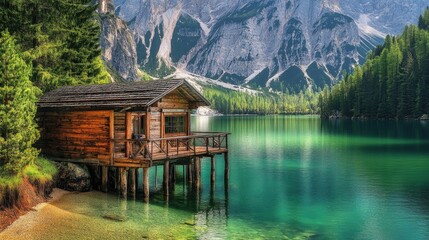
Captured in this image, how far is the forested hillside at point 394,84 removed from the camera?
457ft

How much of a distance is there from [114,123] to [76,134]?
9.71ft

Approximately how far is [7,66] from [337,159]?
140 feet

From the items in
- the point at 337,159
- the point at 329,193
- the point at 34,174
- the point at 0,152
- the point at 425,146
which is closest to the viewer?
the point at 0,152

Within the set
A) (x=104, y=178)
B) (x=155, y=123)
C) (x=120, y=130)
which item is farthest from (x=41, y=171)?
(x=155, y=123)

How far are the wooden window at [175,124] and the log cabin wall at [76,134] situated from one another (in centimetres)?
542

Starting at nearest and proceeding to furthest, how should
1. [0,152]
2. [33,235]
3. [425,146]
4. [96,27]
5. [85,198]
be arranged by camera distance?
[33,235], [0,152], [85,198], [96,27], [425,146]

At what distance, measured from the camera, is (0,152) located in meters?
20.6

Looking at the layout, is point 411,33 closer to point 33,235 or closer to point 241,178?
point 241,178

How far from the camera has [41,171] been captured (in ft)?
85.3

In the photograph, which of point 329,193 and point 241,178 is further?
point 241,178

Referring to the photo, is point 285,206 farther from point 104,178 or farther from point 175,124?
point 104,178

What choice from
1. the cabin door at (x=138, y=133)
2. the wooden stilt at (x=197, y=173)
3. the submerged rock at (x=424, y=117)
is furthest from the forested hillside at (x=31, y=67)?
the submerged rock at (x=424, y=117)

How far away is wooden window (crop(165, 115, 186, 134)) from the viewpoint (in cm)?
3338

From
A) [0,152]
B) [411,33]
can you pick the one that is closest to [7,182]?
[0,152]
